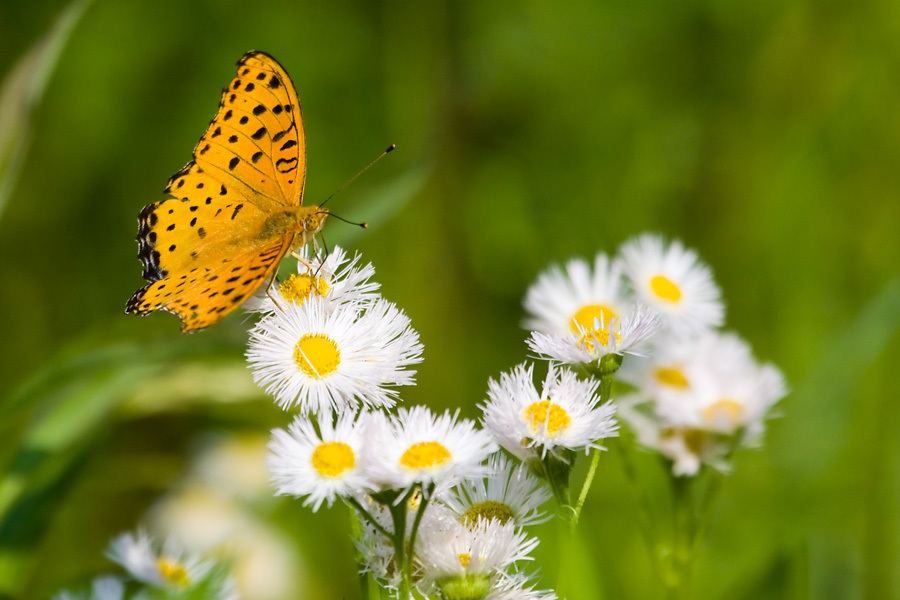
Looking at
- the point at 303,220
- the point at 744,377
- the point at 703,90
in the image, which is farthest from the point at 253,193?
the point at 703,90

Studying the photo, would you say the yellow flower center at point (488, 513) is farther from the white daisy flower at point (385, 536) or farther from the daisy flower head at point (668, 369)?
the daisy flower head at point (668, 369)

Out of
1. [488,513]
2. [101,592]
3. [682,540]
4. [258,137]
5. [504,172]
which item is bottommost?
[101,592]

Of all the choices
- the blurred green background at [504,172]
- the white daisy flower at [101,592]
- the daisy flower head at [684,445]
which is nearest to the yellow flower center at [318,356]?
the white daisy flower at [101,592]

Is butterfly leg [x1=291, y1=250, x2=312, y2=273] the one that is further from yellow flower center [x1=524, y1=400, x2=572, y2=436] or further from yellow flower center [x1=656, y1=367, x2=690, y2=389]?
yellow flower center [x1=656, y1=367, x2=690, y2=389]

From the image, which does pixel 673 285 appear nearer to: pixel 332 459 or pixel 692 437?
pixel 692 437

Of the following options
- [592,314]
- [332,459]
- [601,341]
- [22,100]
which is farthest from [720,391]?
[22,100]

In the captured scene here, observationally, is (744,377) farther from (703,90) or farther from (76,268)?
(76,268)
